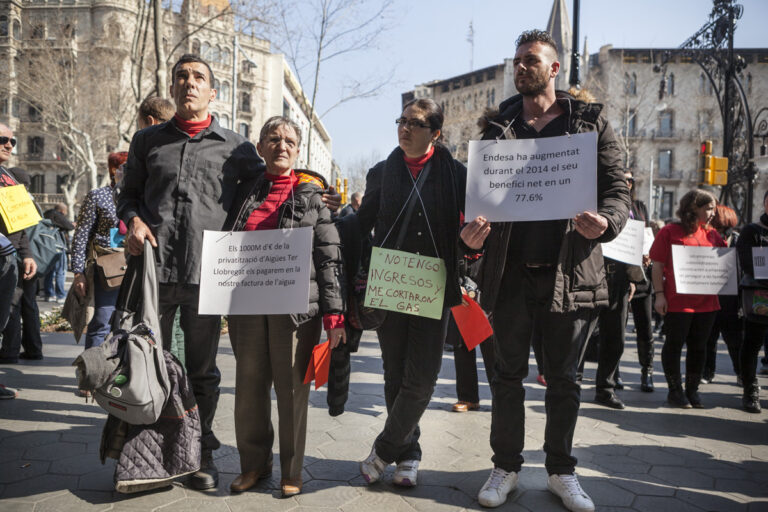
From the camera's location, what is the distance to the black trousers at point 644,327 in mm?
6043

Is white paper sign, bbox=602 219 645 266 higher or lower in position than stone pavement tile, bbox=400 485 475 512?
higher

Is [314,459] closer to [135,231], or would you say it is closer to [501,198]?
[135,231]

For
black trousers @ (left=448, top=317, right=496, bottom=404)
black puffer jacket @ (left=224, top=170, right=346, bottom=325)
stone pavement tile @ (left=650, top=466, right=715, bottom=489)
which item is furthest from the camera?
black trousers @ (left=448, top=317, right=496, bottom=404)

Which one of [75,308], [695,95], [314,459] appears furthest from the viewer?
[695,95]

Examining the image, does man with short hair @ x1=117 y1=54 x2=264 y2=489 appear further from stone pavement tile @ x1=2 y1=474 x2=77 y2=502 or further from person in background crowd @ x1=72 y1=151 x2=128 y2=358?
person in background crowd @ x1=72 y1=151 x2=128 y2=358

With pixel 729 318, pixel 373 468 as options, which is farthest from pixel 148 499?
pixel 729 318

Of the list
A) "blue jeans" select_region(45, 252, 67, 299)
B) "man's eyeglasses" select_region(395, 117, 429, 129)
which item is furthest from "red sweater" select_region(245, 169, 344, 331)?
"blue jeans" select_region(45, 252, 67, 299)

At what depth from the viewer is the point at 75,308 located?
4738 millimetres

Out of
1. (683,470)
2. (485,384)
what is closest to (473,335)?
(683,470)

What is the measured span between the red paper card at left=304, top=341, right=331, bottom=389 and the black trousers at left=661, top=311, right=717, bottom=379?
3.86 m

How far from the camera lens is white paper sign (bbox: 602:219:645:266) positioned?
5.23 metres

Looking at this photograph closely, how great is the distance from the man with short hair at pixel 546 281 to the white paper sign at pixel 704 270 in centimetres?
270

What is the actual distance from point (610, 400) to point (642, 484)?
1966 mm

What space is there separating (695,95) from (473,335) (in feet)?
211
